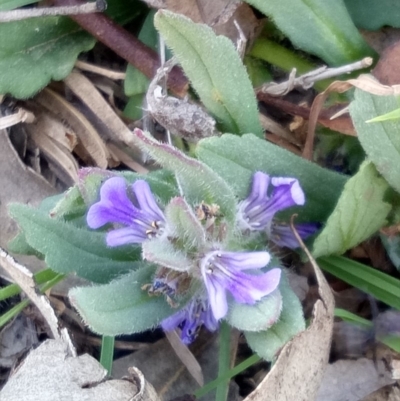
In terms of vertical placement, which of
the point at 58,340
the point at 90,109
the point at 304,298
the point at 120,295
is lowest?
the point at 304,298

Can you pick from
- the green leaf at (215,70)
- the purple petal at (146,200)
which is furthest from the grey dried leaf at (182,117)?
the purple petal at (146,200)

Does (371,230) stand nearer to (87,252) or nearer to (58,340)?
(87,252)

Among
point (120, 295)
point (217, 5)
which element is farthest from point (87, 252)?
point (217, 5)

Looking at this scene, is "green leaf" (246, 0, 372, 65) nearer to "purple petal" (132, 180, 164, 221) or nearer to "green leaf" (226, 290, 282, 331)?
"purple petal" (132, 180, 164, 221)

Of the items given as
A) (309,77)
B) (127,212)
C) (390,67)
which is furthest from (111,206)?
(390,67)

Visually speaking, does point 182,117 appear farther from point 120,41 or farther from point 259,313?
point 259,313

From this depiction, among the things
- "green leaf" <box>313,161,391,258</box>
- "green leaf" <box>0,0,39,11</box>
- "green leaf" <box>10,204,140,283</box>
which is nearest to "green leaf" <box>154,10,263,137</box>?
"green leaf" <box>313,161,391,258</box>
